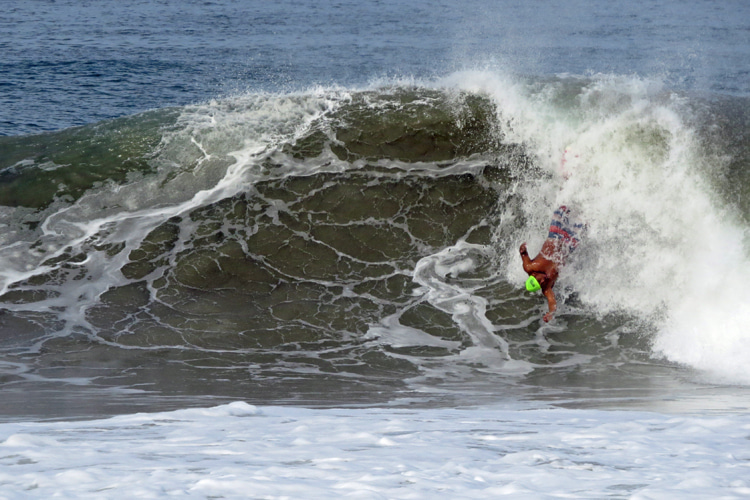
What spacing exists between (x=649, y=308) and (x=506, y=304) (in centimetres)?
176

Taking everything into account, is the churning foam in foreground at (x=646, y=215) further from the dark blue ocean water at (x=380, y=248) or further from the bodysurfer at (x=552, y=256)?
the bodysurfer at (x=552, y=256)

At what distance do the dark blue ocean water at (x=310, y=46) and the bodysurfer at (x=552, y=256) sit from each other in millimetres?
6902

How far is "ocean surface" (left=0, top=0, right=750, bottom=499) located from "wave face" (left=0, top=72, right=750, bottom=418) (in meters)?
0.03

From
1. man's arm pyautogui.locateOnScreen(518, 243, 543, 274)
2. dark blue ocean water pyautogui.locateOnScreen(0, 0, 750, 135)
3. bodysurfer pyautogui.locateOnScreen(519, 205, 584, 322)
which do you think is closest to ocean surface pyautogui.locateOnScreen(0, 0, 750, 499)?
bodysurfer pyautogui.locateOnScreen(519, 205, 584, 322)

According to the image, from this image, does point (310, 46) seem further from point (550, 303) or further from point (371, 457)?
point (371, 457)

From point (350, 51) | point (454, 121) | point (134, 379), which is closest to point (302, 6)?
point (350, 51)

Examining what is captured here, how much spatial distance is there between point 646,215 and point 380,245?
142 inches

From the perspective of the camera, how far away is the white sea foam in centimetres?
329

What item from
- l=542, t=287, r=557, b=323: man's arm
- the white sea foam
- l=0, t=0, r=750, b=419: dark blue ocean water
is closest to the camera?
the white sea foam

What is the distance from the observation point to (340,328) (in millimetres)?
8805

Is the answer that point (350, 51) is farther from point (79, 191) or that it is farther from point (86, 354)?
point (86, 354)

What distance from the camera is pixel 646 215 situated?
9508 mm

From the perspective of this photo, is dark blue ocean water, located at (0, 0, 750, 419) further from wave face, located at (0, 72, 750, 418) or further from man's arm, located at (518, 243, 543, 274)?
man's arm, located at (518, 243, 543, 274)

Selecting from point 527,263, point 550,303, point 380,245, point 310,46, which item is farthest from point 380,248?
point 310,46
